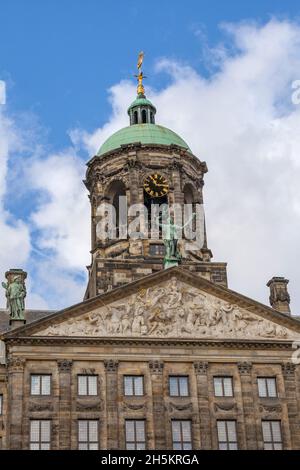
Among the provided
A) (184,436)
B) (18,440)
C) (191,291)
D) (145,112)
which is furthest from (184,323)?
(145,112)

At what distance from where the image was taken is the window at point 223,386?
4178cm

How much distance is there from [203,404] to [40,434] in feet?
23.7

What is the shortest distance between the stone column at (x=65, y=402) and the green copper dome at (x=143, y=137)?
47.4ft

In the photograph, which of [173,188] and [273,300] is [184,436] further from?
[173,188]

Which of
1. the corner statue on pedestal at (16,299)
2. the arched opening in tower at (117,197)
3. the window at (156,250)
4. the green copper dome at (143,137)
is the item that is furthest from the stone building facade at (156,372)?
the green copper dome at (143,137)

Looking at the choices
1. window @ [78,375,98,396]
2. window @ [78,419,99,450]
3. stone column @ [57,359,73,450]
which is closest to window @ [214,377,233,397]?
window @ [78,375,98,396]

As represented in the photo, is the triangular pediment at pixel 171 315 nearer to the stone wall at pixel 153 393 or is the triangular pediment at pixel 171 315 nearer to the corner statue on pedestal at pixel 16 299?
the stone wall at pixel 153 393

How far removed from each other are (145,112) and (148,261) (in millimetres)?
10888

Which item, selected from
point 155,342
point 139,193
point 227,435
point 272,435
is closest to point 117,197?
point 139,193

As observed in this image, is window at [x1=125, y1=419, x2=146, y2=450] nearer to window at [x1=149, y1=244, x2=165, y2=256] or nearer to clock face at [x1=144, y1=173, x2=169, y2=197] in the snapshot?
window at [x1=149, y1=244, x2=165, y2=256]

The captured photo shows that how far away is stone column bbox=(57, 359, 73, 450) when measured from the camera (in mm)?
39438

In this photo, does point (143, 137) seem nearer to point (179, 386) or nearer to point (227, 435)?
point (179, 386)

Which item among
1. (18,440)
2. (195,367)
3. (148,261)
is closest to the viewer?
(18,440)

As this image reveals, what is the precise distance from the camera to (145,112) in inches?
2117
